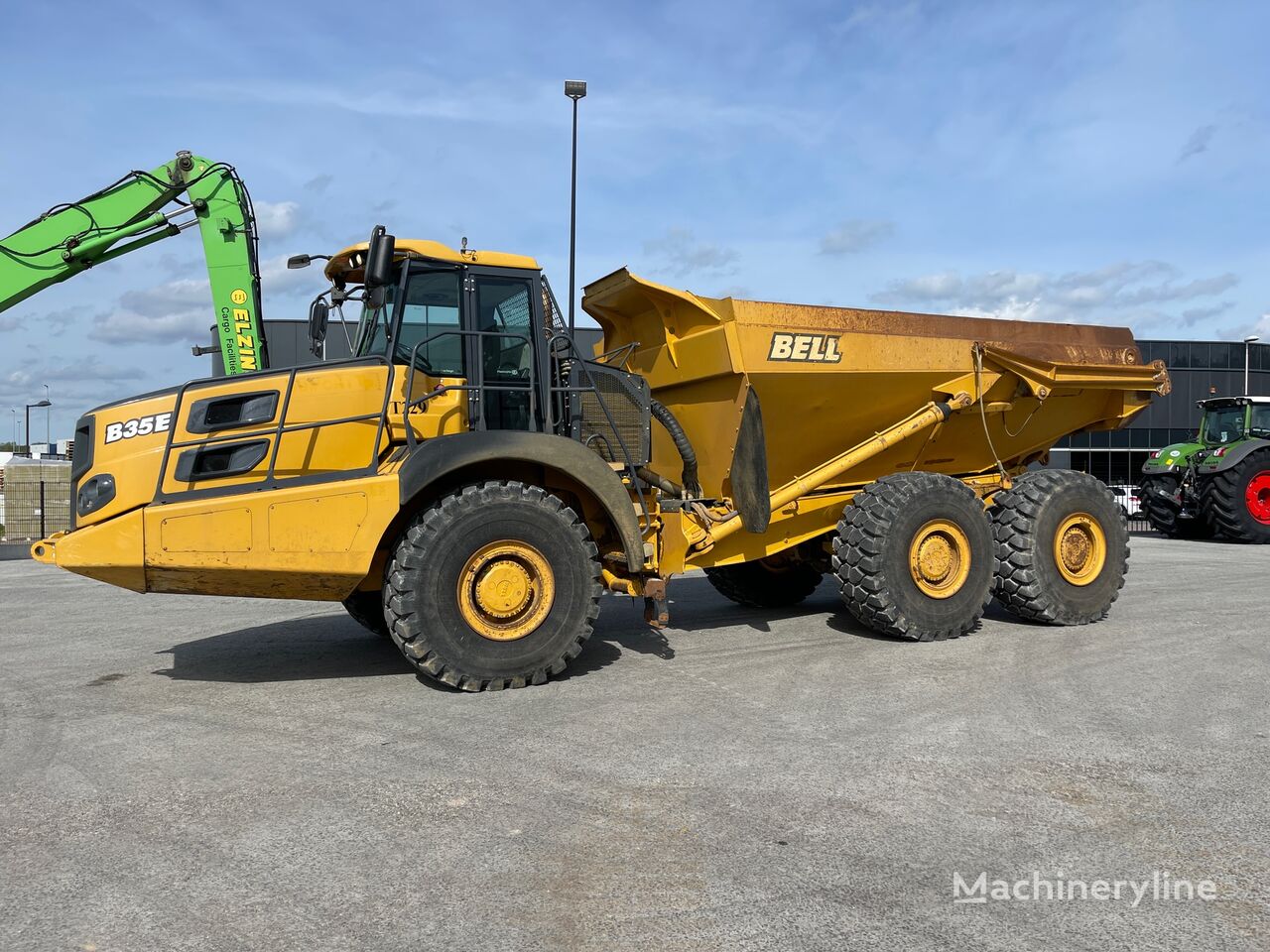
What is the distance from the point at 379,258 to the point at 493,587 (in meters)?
1.95

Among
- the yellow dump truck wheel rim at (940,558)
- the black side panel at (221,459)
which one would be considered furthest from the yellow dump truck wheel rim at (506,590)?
the yellow dump truck wheel rim at (940,558)

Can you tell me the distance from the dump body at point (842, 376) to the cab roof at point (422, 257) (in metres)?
1.22

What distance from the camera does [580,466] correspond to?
19.8 ft

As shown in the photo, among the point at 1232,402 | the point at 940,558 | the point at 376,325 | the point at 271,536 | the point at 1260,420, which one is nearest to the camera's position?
the point at 271,536

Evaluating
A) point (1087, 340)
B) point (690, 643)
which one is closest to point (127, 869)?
point (690, 643)

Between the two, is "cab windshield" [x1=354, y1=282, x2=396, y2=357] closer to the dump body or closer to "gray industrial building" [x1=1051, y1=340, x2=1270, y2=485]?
the dump body

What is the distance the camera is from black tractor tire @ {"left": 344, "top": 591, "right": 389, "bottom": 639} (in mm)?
7152

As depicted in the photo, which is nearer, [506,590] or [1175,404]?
[506,590]

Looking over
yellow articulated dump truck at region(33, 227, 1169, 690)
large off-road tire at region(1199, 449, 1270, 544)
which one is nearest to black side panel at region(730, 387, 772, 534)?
yellow articulated dump truck at region(33, 227, 1169, 690)

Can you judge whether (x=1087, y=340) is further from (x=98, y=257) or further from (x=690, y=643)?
(x=98, y=257)

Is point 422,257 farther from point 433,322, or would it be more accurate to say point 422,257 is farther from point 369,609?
point 369,609

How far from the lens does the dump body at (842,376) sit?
7.17 metres

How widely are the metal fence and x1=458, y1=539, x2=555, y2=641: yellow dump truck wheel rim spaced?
54.4ft

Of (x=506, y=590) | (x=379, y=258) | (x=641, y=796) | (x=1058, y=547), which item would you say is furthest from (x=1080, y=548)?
(x=379, y=258)
